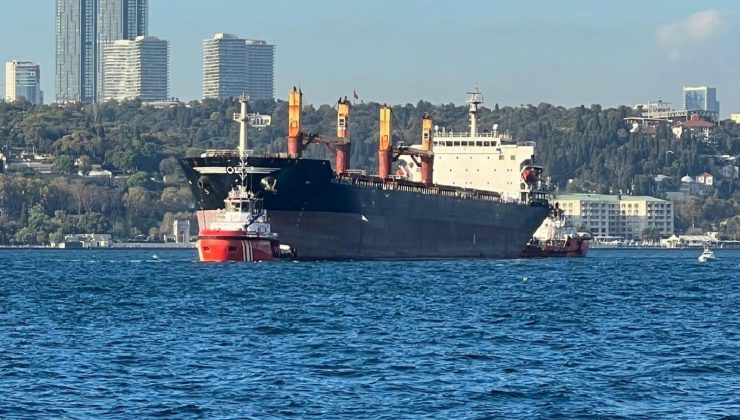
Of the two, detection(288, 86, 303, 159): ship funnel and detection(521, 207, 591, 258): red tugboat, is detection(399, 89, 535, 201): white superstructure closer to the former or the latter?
detection(521, 207, 591, 258): red tugboat

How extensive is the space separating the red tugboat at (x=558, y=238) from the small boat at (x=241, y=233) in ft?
139

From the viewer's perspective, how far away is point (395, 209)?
10519 centimetres

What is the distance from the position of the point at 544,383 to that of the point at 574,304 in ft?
81.6

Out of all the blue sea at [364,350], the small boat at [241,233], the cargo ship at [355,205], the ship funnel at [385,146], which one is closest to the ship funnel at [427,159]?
the cargo ship at [355,205]

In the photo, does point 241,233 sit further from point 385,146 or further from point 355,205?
point 385,146

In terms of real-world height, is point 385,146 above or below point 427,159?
above

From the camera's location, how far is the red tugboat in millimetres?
136125

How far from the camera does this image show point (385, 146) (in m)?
120

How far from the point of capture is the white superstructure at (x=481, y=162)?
130750 mm

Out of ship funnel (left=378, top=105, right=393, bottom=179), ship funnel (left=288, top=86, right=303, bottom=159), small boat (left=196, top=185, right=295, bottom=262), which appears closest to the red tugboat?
ship funnel (left=378, top=105, right=393, bottom=179)

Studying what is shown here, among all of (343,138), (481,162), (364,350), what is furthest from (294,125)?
(364,350)

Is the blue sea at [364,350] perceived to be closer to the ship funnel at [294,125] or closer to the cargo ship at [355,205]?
the cargo ship at [355,205]

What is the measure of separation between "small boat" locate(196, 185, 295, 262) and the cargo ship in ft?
3.52

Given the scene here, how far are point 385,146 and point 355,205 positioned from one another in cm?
2013
